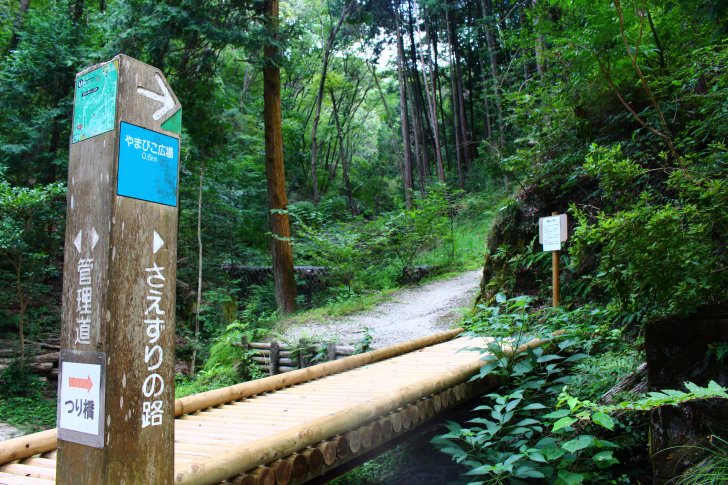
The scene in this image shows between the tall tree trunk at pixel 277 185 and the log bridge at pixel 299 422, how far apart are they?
7.17 m

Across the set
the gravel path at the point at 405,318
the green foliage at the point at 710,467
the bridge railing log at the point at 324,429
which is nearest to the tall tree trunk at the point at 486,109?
the gravel path at the point at 405,318

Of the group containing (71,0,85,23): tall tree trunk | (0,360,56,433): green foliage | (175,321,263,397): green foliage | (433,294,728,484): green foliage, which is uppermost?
(71,0,85,23): tall tree trunk

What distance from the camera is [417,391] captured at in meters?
3.34

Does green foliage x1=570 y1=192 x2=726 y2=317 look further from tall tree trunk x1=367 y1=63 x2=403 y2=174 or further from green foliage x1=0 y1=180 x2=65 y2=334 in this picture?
tall tree trunk x1=367 y1=63 x2=403 y2=174

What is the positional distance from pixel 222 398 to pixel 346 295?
8167mm

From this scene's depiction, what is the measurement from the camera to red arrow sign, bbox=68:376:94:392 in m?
1.55

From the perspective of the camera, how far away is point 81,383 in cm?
158

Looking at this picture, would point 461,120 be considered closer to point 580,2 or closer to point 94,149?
point 580,2

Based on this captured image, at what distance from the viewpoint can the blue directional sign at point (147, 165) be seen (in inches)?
63.6

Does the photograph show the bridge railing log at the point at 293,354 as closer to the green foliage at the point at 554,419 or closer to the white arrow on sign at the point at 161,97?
the green foliage at the point at 554,419

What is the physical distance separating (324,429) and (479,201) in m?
16.4

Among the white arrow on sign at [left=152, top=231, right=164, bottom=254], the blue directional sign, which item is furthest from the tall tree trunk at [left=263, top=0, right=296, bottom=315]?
the white arrow on sign at [left=152, top=231, right=164, bottom=254]

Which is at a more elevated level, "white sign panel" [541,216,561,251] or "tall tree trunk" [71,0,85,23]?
"tall tree trunk" [71,0,85,23]

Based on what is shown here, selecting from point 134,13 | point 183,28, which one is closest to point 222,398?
point 183,28
